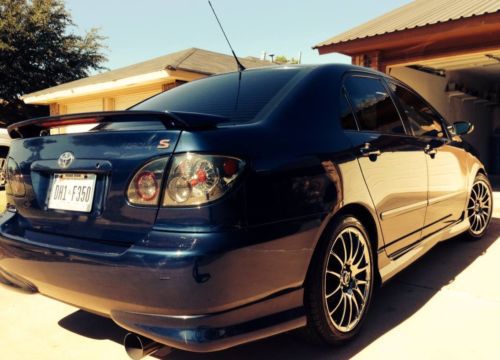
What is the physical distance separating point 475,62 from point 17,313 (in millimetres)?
11819

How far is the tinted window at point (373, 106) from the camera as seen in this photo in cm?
271

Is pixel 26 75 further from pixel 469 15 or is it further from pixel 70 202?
pixel 70 202

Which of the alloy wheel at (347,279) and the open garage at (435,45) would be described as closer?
the alloy wheel at (347,279)

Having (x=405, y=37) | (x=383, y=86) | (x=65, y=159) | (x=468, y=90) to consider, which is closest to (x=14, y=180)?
(x=65, y=159)

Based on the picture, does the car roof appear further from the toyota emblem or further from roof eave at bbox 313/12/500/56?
roof eave at bbox 313/12/500/56

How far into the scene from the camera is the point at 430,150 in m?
3.31

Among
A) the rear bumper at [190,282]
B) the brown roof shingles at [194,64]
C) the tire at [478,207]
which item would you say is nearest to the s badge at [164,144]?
the rear bumper at [190,282]

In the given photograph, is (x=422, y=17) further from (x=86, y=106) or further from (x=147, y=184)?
(x=86, y=106)

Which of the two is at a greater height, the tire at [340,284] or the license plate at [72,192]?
the license plate at [72,192]

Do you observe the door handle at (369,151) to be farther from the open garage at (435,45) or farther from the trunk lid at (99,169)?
the open garage at (435,45)

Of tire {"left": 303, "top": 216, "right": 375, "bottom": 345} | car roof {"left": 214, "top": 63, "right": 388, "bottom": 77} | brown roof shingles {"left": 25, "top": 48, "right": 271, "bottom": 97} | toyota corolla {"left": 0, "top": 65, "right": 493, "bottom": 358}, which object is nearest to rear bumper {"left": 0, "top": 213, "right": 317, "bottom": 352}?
toyota corolla {"left": 0, "top": 65, "right": 493, "bottom": 358}

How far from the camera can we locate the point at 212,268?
65.8 inches

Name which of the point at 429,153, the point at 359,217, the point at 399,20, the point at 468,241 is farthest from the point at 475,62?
the point at 359,217

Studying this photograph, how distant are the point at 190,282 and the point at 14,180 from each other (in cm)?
129
